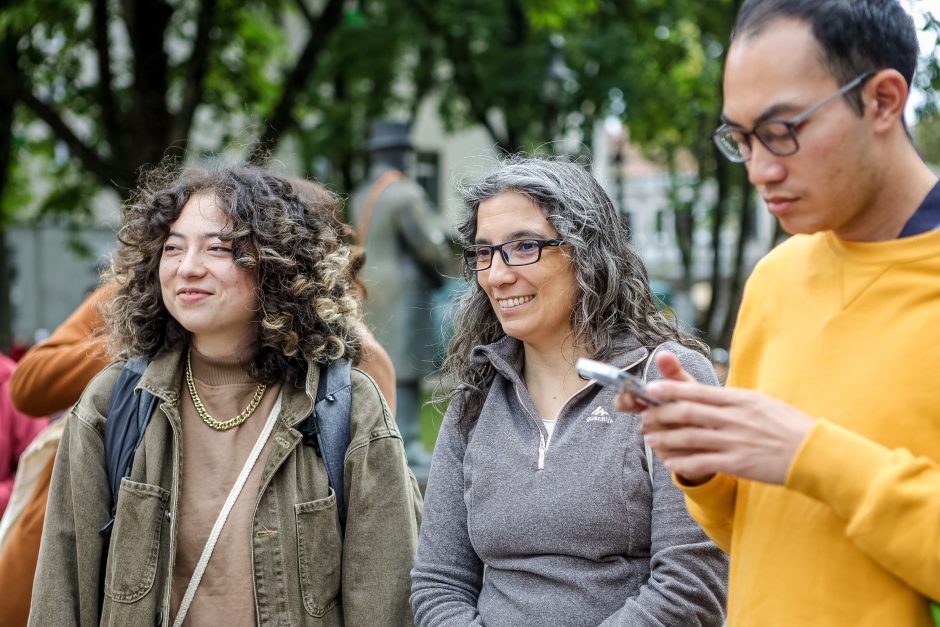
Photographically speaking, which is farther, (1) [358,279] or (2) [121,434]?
(1) [358,279]

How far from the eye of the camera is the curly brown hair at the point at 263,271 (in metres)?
3.08

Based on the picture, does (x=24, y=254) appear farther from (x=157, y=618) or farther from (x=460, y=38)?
(x=157, y=618)

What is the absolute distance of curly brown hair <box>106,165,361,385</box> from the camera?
308 cm

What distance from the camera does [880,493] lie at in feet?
5.12

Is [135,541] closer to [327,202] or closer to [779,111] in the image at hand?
[327,202]

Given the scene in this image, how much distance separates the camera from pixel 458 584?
8.98ft

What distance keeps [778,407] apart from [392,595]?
1574 millimetres

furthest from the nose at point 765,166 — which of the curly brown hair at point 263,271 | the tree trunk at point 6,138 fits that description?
the tree trunk at point 6,138

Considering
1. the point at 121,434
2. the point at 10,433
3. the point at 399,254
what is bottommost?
the point at 121,434

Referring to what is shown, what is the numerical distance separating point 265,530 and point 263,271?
743mm

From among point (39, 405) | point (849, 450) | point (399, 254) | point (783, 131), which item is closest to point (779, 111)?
point (783, 131)

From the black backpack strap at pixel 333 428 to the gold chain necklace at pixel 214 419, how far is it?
0.53 feet

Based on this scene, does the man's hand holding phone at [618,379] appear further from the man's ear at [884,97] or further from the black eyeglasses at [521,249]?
the black eyeglasses at [521,249]

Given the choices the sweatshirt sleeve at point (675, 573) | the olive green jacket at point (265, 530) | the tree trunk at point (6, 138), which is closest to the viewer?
the sweatshirt sleeve at point (675, 573)
